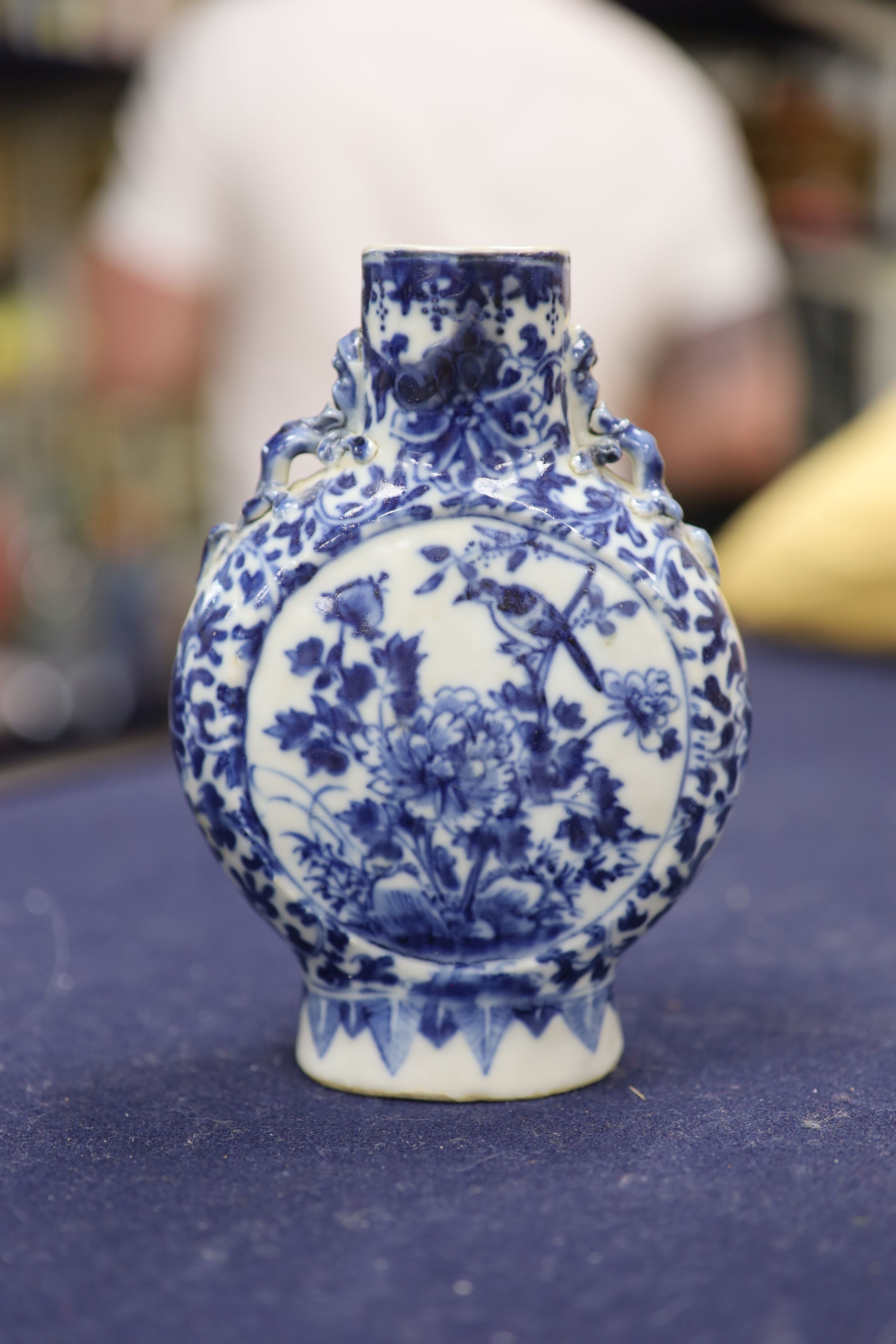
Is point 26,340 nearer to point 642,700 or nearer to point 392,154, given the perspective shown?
point 392,154

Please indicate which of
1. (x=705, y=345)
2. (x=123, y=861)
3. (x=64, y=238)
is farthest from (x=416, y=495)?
(x=64, y=238)

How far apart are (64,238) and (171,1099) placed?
1.98 meters

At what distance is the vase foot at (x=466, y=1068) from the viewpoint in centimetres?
67

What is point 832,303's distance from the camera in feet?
8.24

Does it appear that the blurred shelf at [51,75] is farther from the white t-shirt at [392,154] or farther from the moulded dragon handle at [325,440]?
the moulded dragon handle at [325,440]

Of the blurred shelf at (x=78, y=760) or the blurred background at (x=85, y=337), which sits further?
the blurred background at (x=85, y=337)

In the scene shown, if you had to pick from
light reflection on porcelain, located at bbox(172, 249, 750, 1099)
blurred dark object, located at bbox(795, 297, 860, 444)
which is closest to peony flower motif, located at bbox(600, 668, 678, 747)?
light reflection on porcelain, located at bbox(172, 249, 750, 1099)

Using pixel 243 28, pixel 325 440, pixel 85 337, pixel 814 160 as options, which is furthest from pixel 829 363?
pixel 325 440

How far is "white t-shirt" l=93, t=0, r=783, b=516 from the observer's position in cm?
160

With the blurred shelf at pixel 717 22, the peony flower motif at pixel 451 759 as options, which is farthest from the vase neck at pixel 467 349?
the blurred shelf at pixel 717 22

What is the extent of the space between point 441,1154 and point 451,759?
148 millimetres

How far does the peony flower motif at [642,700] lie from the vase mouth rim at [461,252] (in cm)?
17

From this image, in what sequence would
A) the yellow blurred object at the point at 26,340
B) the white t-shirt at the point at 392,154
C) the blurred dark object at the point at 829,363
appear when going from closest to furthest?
the white t-shirt at the point at 392,154
the yellow blurred object at the point at 26,340
the blurred dark object at the point at 829,363

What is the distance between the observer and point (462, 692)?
2.05 feet
